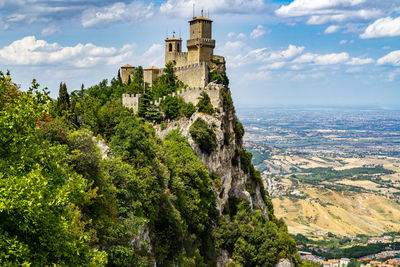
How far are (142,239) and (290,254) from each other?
93.0ft

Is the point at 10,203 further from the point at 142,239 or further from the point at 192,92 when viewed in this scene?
the point at 192,92

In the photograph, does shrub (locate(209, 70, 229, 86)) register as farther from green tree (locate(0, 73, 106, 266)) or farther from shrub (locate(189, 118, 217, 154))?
green tree (locate(0, 73, 106, 266))

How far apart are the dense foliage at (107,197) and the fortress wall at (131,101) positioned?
68.0 inches

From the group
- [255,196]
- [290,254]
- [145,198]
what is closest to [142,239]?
[145,198]

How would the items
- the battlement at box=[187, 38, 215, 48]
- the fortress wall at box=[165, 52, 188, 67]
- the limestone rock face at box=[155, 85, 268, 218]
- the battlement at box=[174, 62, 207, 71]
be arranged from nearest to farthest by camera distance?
1. the limestone rock face at box=[155, 85, 268, 218]
2. the battlement at box=[174, 62, 207, 71]
3. the battlement at box=[187, 38, 215, 48]
4. the fortress wall at box=[165, 52, 188, 67]

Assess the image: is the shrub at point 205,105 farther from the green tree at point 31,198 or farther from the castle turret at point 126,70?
the green tree at point 31,198

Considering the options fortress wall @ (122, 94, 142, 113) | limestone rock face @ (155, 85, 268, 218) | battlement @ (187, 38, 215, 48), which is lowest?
limestone rock face @ (155, 85, 268, 218)

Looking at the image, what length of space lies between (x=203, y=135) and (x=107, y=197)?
2494 cm

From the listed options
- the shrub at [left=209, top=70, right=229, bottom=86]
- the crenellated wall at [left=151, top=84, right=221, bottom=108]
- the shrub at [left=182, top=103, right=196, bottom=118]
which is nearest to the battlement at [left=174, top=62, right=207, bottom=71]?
the shrub at [left=209, top=70, right=229, bottom=86]

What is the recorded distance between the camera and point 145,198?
24.3 metres

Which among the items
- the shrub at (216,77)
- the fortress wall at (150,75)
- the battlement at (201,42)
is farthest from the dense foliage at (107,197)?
the battlement at (201,42)

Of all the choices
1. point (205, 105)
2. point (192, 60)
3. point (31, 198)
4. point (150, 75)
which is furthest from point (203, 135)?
point (31, 198)

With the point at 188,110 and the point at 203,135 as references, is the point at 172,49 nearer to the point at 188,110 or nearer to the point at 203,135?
the point at 188,110

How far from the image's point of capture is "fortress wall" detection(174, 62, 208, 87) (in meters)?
50.7
